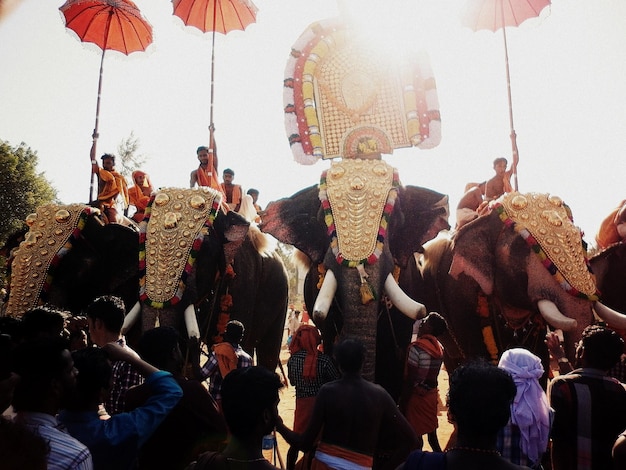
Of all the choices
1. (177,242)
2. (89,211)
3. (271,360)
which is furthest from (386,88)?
(271,360)

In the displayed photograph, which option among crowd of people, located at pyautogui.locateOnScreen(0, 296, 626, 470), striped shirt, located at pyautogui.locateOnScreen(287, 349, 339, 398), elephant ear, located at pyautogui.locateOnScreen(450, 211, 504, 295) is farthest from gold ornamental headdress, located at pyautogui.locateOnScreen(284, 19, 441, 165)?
crowd of people, located at pyautogui.locateOnScreen(0, 296, 626, 470)

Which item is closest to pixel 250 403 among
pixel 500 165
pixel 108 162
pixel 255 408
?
pixel 255 408

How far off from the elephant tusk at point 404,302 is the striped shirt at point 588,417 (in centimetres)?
138

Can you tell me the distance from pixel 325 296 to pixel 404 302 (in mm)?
661

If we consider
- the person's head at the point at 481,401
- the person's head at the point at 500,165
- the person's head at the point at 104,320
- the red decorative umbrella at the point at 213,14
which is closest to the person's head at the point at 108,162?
the red decorative umbrella at the point at 213,14

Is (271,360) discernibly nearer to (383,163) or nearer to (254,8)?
(383,163)

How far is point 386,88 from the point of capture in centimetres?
644

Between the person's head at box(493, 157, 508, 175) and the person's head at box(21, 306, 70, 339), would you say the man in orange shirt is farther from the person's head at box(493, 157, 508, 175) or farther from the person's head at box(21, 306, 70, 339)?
the person's head at box(493, 157, 508, 175)

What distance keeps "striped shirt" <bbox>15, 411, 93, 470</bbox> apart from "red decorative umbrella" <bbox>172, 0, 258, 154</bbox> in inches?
329

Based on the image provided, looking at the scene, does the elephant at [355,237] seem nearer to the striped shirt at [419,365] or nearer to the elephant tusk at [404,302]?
the elephant tusk at [404,302]

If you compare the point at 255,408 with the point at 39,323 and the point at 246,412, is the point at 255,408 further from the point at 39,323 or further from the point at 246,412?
the point at 39,323

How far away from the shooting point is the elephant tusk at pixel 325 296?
4.51 meters

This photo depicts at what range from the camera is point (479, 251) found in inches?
210

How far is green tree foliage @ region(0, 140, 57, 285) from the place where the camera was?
2319cm
